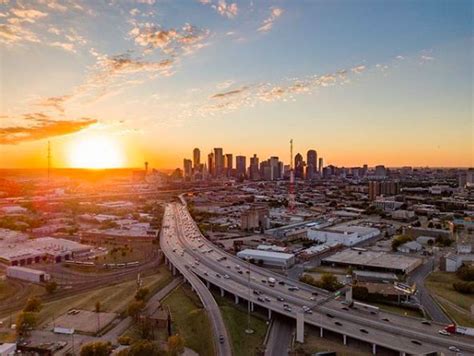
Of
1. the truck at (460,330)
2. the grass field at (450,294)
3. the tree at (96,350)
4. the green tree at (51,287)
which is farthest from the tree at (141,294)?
Result: the grass field at (450,294)

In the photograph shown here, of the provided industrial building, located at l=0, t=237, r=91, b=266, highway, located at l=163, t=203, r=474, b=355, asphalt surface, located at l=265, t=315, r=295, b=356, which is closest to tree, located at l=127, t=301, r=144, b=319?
highway, located at l=163, t=203, r=474, b=355

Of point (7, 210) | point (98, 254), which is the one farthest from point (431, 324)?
point (7, 210)

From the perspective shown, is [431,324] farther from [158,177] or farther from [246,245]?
Answer: [158,177]

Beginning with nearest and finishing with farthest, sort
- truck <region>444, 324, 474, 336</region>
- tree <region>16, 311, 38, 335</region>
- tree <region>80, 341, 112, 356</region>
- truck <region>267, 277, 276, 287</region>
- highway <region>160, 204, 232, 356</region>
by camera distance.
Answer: tree <region>80, 341, 112, 356</region> < highway <region>160, 204, 232, 356</region> < truck <region>444, 324, 474, 336</region> < tree <region>16, 311, 38, 335</region> < truck <region>267, 277, 276, 287</region>

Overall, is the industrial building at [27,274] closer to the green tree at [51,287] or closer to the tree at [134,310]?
the green tree at [51,287]

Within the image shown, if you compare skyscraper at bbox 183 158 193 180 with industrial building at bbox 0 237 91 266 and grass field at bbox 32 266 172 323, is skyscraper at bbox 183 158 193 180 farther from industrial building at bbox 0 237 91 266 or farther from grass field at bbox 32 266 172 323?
grass field at bbox 32 266 172 323

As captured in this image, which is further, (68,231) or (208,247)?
(68,231)

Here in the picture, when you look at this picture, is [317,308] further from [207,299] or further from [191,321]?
[191,321]
